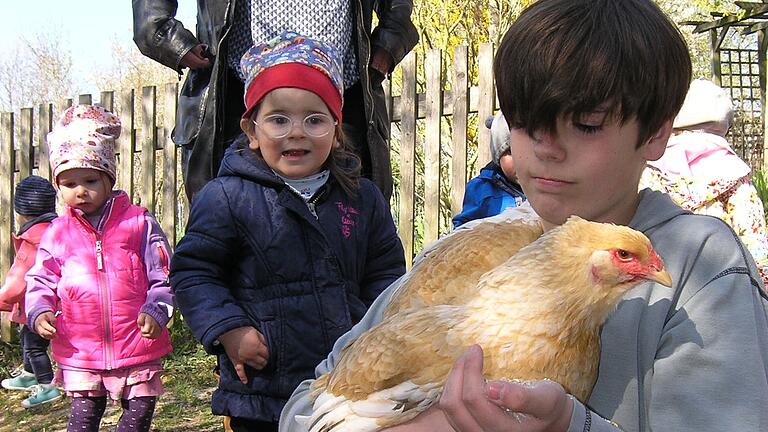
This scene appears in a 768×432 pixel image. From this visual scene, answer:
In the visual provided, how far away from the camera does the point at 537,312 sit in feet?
3.91

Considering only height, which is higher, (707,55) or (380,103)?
(707,55)

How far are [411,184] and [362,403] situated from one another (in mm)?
5312

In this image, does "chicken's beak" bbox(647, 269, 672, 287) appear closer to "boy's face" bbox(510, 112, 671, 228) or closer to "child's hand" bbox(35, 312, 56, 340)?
"boy's face" bbox(510, 112, 671, 228)

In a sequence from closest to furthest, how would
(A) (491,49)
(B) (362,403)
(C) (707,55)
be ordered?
(B) (362,403), (A) (491,49), (C) (707,55)

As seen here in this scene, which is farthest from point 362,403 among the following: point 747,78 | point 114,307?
point 747,78

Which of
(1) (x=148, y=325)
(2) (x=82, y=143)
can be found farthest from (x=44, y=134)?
(1) (x=148, y=325)

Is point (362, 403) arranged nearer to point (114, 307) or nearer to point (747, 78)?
point (114, 307)

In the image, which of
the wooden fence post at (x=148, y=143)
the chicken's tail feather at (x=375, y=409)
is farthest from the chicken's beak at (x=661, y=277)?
the wooden fence post at (x=148, y=143)

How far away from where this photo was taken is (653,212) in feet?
4.44

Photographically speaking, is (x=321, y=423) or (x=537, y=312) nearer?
(x=537, y=312)

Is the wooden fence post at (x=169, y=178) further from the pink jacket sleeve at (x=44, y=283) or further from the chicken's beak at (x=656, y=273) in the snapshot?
the chicken's beak at (x=656, y=273)

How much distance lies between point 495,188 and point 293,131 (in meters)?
2.01

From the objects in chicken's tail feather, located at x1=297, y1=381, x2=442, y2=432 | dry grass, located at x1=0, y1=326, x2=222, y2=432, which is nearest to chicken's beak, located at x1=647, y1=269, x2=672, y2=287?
chicken's tail feather, located at x1=297, y1=381, x2=442, y2=432

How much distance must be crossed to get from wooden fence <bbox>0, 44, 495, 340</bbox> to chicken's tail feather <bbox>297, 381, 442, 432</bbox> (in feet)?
15.8
